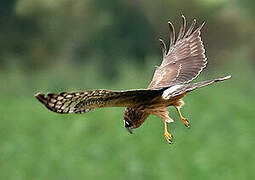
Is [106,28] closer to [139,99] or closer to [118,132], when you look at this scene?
[139,99]

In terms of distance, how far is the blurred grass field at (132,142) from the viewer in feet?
31.1

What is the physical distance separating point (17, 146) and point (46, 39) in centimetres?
208

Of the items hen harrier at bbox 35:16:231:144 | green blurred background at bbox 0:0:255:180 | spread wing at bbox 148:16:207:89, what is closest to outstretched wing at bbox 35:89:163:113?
hen harrier at bbox 35:16:231:144

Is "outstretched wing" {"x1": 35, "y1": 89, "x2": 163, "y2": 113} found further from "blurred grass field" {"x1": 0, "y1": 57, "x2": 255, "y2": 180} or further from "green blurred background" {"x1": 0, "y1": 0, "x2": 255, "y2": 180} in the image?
"blurred grass field" {"x1": 0, "y1": 57, "x2": 255, "y2": 180}

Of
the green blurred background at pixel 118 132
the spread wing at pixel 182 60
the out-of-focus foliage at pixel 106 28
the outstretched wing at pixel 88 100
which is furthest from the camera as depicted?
the green blurred background at pixel 118 132

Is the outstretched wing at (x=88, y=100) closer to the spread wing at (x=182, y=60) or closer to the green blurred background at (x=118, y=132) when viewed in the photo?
the spread wing at (x=182, y=60)

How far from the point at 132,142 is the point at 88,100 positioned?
8874 millimetres

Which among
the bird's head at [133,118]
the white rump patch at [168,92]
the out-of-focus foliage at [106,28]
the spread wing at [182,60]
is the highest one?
the out-of-focus foliage at [106,28]

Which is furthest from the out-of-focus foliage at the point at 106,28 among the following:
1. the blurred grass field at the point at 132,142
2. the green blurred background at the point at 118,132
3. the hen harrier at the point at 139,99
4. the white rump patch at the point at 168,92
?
the blurred grass field at the point at 132,142

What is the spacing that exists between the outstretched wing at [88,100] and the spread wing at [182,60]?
0.19 metres

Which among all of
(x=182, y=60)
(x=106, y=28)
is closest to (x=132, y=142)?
(x=106, y=28)

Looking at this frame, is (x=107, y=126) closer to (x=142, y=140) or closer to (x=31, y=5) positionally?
(x=142, y=140)

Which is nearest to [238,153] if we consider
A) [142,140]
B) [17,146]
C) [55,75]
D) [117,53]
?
[142,140]

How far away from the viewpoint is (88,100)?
151cm
